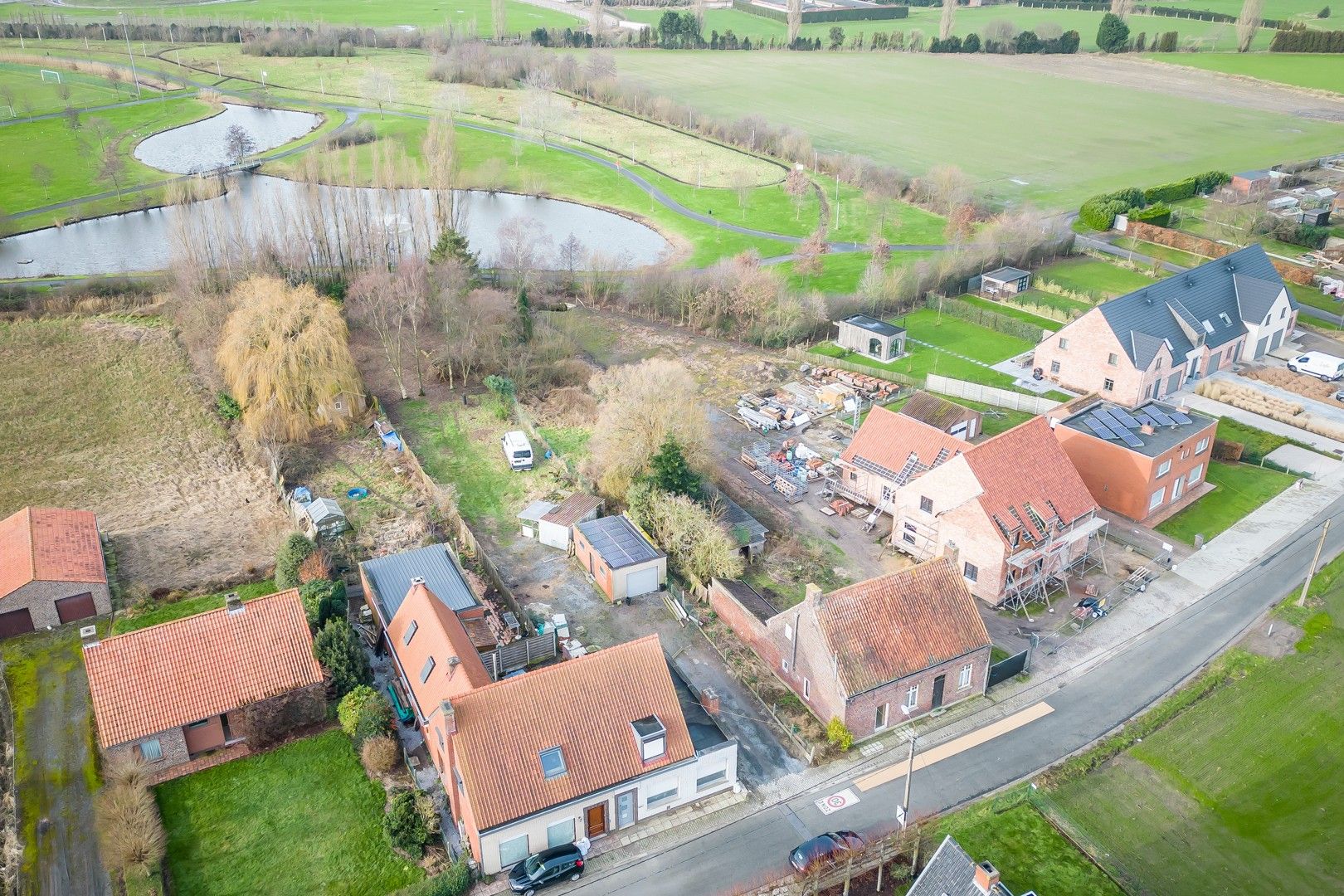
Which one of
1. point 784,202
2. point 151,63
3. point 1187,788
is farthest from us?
point 151,63

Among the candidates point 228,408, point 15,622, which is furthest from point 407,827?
point 228,408

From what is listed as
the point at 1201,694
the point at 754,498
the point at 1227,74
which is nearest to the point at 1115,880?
the point at 1201,694

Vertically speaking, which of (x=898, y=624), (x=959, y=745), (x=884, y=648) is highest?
(x=898, y=624)

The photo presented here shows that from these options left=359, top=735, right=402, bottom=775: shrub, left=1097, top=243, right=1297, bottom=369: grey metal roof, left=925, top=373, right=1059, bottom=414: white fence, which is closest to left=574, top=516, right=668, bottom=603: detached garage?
left=359, top=735, right=402, bottom=775: shrub

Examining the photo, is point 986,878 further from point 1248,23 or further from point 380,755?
point 1248,23

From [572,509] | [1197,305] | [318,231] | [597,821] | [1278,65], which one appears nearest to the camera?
[597,821]

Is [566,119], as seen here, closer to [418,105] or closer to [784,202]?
[418,105]

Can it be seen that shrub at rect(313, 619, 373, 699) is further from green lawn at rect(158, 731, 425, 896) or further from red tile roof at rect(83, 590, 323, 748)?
green lawn at rect(158, 731, 425, 896)
